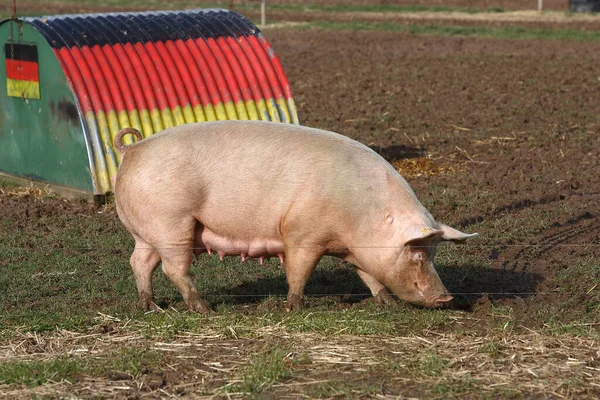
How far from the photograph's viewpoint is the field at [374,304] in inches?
203

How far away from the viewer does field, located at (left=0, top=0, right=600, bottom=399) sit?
16.9 feet

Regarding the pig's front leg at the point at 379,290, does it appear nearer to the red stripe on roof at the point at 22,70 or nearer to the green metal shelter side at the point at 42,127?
the green metal shelter side at the point at 42,127

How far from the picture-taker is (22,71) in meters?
10.1

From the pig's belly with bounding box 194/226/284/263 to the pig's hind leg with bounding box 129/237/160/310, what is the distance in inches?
12.5

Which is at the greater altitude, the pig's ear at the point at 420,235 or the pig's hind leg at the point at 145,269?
the pig's ear at the point at 420,235

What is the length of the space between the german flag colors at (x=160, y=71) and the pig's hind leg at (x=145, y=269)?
3.05 meters

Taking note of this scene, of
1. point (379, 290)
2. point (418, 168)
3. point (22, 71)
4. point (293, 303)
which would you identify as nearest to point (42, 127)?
point (22, 71)

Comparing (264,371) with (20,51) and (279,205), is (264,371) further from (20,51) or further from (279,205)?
(20,51)

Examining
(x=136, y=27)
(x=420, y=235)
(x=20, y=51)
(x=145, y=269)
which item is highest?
(x=136, y=27)

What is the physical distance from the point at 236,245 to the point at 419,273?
3.80ft

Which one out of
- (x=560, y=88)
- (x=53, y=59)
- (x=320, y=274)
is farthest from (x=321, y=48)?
(x=320, y=274)

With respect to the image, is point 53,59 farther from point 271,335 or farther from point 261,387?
point 261,387

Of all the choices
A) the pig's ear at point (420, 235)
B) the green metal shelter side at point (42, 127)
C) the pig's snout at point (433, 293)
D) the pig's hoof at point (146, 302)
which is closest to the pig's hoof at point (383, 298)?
the pig's snout at point (433, 293)

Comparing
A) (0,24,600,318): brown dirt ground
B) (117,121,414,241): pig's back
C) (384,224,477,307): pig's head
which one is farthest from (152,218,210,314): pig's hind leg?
(0,24,600,318): brown dirt ground
